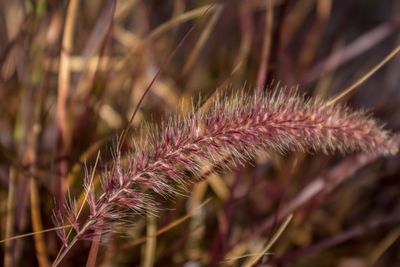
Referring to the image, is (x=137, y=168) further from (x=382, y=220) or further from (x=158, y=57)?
(x=158, y=57)

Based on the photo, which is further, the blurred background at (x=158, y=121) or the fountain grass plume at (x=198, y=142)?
the blurred background at (x=158, y=121)

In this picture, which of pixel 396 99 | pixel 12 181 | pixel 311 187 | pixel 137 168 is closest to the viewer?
pixel 137 168

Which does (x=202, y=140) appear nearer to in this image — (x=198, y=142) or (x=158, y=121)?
(x=198, y=142)

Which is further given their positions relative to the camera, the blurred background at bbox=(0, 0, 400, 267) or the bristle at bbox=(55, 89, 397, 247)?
the blurred background at bbox=(0, 0, 400, 267)

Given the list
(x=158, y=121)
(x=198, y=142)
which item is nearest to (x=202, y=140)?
(x=198, y=142)

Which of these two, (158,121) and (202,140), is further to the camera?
(158,121)

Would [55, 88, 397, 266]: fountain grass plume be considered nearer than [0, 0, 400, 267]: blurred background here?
Yes

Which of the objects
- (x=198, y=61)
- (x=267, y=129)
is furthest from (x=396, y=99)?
(x=267, y=129)

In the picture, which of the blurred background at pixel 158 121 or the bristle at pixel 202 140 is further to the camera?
the blurred background at pixel 158 121
